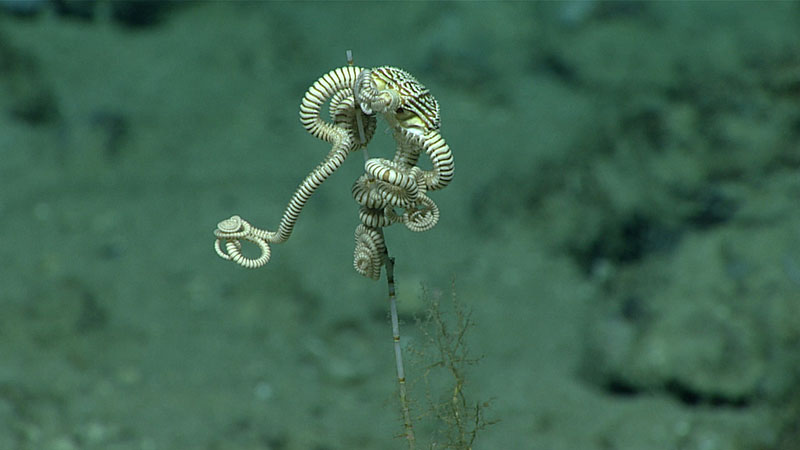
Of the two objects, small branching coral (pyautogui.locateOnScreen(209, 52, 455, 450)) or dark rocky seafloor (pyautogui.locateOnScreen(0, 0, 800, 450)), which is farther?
dark rocky seafloor (pyautogui.locateOnScreen(0, 0, 800, 450))

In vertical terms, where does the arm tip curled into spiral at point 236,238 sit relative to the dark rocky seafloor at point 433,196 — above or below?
below

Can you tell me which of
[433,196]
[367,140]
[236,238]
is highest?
[433,196]

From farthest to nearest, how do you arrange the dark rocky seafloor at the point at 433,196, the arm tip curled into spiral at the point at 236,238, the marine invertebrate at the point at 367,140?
the dark rocky seafloor at the point at 433,196, the arm tip curled into spiral at the point at 236,238, the marine invertebrate at the point at 367,140

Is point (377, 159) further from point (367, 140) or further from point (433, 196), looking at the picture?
point (433, 196)

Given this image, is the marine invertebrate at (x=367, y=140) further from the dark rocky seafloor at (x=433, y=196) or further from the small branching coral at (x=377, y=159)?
the dark rocky seafloor at (x=433, y=196)

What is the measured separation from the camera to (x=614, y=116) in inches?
244

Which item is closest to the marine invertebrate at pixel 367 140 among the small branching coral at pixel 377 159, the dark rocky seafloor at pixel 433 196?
the small branching coral at pixel 377 159

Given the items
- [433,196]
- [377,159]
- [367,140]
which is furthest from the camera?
[433,196]

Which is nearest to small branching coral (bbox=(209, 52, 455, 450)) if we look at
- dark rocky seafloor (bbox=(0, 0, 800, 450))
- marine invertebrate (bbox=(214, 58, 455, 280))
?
marine invertebrate (bbox=(214, 58, 455, 280))

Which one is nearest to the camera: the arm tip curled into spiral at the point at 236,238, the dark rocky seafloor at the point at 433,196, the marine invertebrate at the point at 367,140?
the marine invertebrate at the point at 367,140

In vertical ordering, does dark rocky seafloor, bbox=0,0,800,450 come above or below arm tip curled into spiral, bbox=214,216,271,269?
above

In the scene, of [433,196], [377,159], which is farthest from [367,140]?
[433,196]

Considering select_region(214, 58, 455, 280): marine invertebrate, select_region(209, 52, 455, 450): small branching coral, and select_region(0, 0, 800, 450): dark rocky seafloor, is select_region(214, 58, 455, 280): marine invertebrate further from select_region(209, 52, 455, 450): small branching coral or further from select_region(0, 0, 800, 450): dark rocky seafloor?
select_region(0, 0, 800, 450): dark rocky seafloor

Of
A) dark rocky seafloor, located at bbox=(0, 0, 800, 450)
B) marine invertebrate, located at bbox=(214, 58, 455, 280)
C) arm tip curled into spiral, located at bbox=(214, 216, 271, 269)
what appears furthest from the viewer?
dark rocky seafloor, located at bbox=(0, 0, 800, 450)
